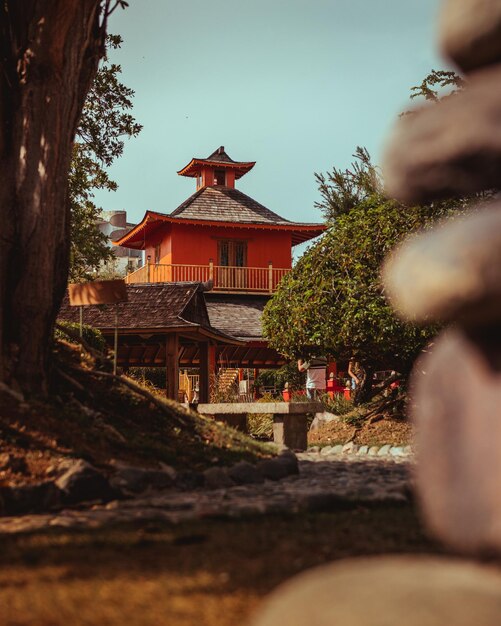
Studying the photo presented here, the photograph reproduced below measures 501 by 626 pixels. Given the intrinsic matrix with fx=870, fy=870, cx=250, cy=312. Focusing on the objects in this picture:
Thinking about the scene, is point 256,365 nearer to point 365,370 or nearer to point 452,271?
point 365,370

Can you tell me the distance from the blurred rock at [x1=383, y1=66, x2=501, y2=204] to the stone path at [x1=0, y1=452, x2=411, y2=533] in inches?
124

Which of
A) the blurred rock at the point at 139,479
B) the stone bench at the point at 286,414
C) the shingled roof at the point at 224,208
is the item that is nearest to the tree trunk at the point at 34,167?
the blurred rock at the point at 139,479

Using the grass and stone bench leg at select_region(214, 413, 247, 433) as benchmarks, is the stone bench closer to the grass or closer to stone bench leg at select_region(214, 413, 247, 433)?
stone bench leg at select_region(214, 413, 247, 433)

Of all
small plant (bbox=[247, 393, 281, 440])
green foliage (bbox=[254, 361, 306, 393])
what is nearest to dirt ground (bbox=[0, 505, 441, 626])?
small plant (bbox=[247, 393, 281, 440])

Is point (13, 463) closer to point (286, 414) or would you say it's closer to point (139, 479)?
point (139, 479)

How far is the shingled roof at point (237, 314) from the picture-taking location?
97.4 feet

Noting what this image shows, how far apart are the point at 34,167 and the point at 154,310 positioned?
A: 8.74 m

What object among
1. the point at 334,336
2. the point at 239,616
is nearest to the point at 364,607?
the point at 239,616

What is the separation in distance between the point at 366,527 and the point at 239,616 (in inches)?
85.5

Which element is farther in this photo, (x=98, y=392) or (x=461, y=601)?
(x=98, y=392)

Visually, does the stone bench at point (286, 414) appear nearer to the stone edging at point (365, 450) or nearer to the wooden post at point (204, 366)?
the stone edging at point (365, 450)

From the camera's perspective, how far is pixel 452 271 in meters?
2.41

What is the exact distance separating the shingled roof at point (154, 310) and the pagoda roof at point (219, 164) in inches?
766

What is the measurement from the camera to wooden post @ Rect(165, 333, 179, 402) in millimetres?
17109
